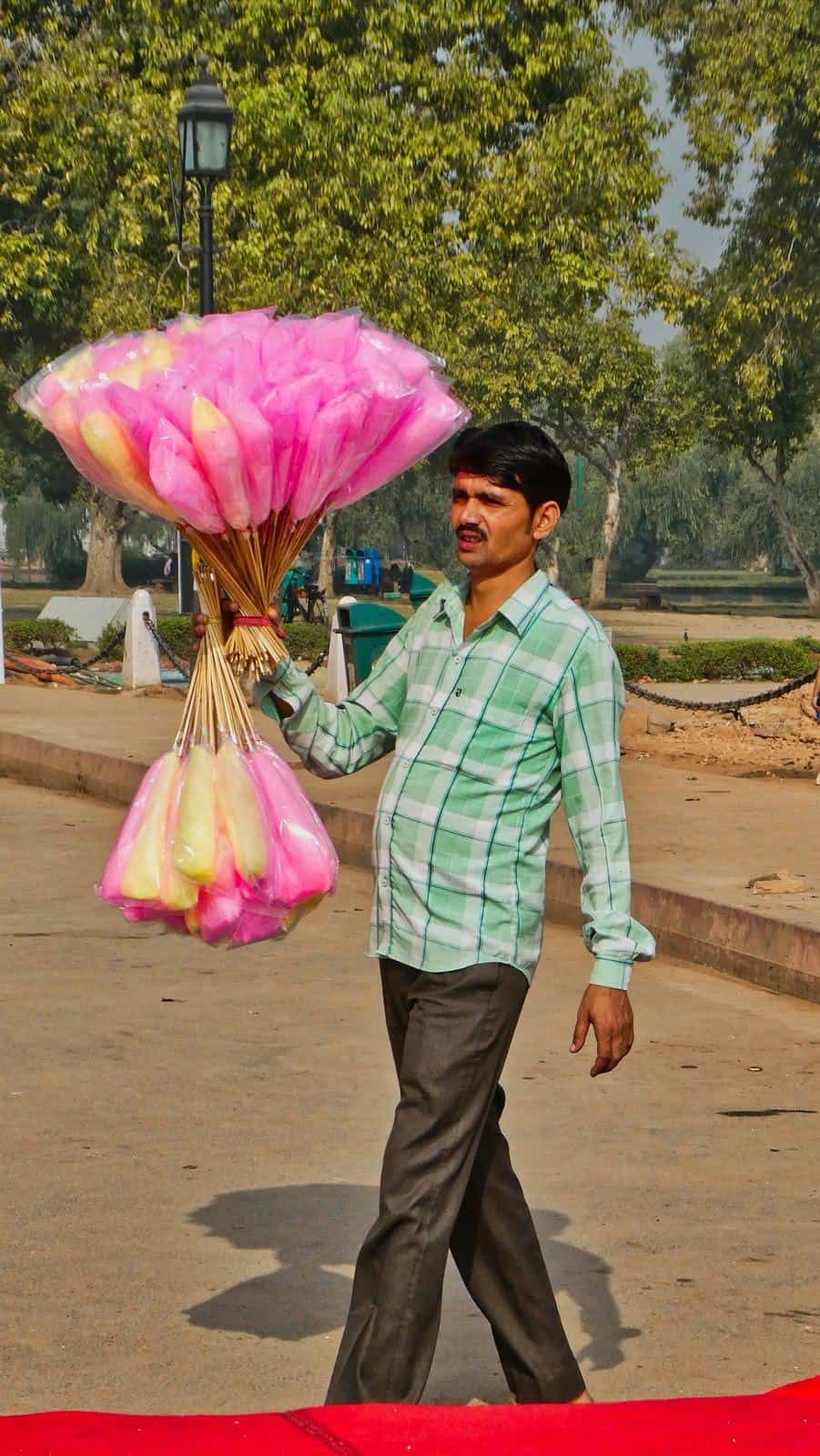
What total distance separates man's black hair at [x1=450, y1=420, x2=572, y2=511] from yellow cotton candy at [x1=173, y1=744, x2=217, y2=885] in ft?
2.34

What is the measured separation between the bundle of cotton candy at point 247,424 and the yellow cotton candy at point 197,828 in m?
0.23

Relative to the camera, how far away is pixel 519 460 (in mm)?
3844

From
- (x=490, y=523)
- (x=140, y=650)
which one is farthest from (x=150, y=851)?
(x=140, y=650)

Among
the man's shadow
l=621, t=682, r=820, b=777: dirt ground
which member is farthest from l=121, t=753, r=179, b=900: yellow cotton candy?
l=621, t=682, r=820, b=777: dirt ground

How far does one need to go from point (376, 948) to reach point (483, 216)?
28.2 meters

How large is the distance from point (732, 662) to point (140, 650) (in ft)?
25.1

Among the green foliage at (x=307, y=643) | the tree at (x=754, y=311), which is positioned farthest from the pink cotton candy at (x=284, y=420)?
the tree at (x=754, y=311)

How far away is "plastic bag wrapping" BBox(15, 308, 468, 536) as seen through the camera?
380 cm

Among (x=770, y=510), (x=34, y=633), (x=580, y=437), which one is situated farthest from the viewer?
(x=770, y=510)

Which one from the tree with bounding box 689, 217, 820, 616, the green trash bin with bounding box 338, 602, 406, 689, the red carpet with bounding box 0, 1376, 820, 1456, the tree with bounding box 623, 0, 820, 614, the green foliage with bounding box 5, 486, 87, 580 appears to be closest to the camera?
the red carpet with bounding box 0, 1376, 820, 1456

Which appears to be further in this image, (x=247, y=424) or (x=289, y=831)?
(x=289, y=831)

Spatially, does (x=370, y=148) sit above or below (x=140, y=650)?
above

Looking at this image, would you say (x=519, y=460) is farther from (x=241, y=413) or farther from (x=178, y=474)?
(x=178, y=474)

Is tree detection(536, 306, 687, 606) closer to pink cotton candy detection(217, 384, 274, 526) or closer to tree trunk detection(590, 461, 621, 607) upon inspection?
tree trunk detection(590, 461, 621, 607)
